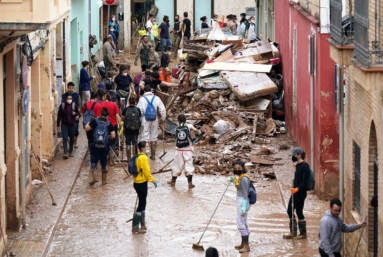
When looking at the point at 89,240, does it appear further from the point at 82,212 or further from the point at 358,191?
the point at 358,191

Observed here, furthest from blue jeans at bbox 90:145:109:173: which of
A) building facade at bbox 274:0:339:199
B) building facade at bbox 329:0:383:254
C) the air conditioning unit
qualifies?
the air conditioning unit

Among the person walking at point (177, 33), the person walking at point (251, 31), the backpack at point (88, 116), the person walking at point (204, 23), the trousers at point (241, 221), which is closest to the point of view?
the trousers at point (241, 221)

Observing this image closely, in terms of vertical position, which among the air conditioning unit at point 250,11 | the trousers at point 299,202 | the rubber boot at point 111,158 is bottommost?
the rubber boot at point 111,158

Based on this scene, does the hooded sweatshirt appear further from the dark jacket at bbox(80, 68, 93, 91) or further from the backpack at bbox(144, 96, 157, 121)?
the dark jacket at bbox(80, 68, 93, 91)

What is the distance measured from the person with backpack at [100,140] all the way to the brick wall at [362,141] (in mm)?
5763

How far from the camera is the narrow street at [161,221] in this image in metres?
15.8

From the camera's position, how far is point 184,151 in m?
19.8

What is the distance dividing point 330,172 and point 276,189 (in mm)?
1476

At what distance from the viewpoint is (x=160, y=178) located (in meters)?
20.9

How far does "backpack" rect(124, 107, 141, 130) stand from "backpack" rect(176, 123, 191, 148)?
2030 mm

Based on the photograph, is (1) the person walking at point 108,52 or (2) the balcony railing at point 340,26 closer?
(2) the balcony railing at point 340,26

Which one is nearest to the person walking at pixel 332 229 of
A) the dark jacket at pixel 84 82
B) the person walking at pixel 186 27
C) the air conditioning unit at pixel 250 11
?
the dark jacket at pixel 84 82

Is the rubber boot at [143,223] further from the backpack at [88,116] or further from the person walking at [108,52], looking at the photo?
the person walking at [108,52]

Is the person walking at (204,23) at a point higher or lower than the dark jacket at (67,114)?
higher
